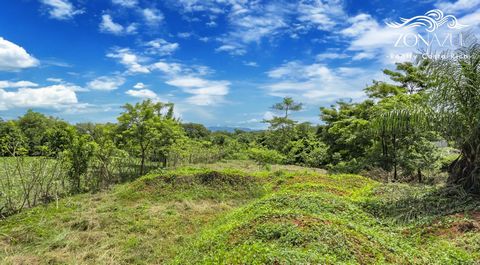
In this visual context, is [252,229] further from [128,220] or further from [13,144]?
[13,144]

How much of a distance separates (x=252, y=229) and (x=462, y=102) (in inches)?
198

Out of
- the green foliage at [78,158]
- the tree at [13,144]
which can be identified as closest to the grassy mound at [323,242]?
the tree at [13,144]

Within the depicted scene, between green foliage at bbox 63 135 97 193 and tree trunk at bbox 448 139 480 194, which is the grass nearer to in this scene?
tree trunk at bbox 448 139 480 194

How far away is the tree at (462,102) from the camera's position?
677 cm

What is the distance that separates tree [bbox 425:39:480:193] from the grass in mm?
830

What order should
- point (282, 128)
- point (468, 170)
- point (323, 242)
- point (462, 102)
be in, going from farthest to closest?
point (282, 128) → point (468, 170) → point (462, 102) → point (323, 242)

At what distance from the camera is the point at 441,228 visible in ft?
17.9

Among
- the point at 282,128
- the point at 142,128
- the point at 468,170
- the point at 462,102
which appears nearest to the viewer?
the point at 462,102

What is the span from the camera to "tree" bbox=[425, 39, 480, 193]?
6.77 metres

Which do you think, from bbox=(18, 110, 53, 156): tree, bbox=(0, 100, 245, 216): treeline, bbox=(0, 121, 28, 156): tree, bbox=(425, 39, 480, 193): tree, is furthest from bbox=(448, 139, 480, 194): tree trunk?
bbox=(18, 110, 53, 156): tree

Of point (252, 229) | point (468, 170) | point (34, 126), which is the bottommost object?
point (252, 229)

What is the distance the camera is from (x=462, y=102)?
689 cm

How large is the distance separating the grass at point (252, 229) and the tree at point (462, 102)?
830mm

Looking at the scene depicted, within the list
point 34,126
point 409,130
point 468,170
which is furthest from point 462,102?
point 34,126
